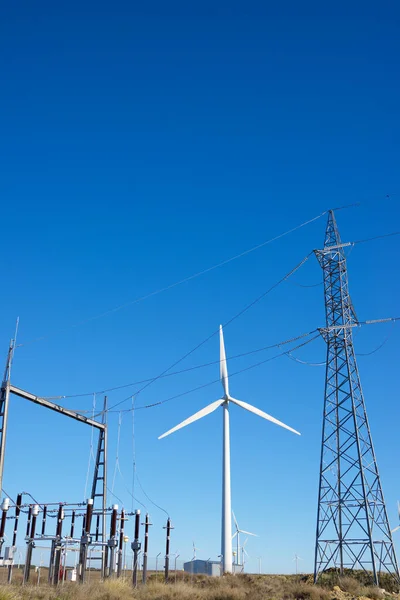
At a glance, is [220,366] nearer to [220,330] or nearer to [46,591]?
[220,330]

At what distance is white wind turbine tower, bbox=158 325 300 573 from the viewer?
40031mm

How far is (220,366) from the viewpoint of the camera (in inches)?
1833

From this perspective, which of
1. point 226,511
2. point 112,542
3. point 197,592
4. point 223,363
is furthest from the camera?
point 223,363

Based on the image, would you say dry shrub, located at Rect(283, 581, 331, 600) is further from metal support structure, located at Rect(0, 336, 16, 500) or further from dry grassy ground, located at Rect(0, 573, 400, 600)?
metal support structure, located at Rect(0, 336, 16, 500)

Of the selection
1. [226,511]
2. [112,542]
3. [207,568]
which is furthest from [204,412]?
[207,568]

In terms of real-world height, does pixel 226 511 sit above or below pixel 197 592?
above

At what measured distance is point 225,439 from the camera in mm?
42562

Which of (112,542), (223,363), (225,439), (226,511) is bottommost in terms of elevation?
(112,542)

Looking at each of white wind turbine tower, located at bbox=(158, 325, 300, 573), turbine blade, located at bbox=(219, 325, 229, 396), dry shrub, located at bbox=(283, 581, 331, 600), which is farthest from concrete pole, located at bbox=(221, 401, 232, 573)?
dry shrub, located at bbox=(283, 581, 331, 600)

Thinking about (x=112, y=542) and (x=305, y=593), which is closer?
(x=305, y=593)

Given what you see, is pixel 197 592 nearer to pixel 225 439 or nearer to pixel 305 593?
pixel 305 593

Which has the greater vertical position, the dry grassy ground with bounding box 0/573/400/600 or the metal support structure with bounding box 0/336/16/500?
the metal support structure with bounding box 0/336/16/500

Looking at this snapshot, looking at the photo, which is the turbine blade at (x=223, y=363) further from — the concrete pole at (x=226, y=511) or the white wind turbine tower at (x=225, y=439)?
the concrete pole at (x=226, y=511)

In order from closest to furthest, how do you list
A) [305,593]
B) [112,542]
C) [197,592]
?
1. [197,592]
2. [305,593]
3. [112,542]
